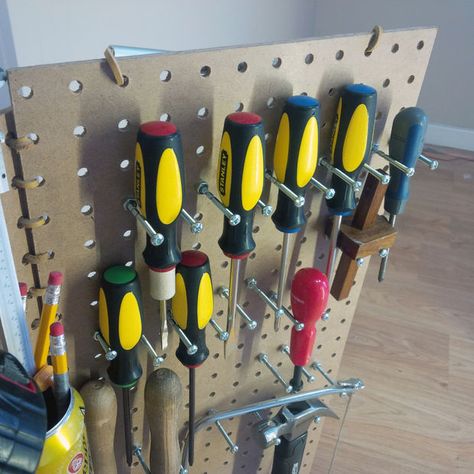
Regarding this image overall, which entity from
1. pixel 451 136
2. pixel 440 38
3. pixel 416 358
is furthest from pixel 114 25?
pixel 451 136

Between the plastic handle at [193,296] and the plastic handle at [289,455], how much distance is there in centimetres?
31

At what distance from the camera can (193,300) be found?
0.60m

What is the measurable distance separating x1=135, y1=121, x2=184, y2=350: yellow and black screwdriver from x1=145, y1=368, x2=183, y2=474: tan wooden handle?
0.19 metres

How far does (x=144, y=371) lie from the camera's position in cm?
70

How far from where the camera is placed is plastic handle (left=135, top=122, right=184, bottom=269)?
0.47 metres

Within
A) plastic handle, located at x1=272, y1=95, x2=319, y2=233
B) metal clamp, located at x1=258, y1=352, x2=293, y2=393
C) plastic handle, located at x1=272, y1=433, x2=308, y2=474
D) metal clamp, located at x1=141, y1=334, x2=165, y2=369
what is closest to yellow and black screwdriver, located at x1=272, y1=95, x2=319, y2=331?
plastic handle, located at x1=272, y1=95, x2=319, y2=233

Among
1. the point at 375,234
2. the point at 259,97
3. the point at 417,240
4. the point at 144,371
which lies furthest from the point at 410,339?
the point at 259,97

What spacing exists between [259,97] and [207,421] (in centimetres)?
49

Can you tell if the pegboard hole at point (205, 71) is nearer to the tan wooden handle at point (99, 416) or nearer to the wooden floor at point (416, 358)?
the tan wooden handle at point (99, 416)

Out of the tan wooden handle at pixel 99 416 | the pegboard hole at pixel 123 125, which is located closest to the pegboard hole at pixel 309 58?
the pegboard hole at pixel 123 125

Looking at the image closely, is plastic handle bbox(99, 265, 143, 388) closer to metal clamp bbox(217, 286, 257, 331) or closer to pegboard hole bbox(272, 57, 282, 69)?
metal clamp bbox(217, 286, 257, 331)

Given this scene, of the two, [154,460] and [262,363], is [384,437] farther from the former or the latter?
[154,460]

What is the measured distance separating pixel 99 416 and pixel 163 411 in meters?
0.08

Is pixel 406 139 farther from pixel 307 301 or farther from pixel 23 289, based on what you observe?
pixel 23 289
